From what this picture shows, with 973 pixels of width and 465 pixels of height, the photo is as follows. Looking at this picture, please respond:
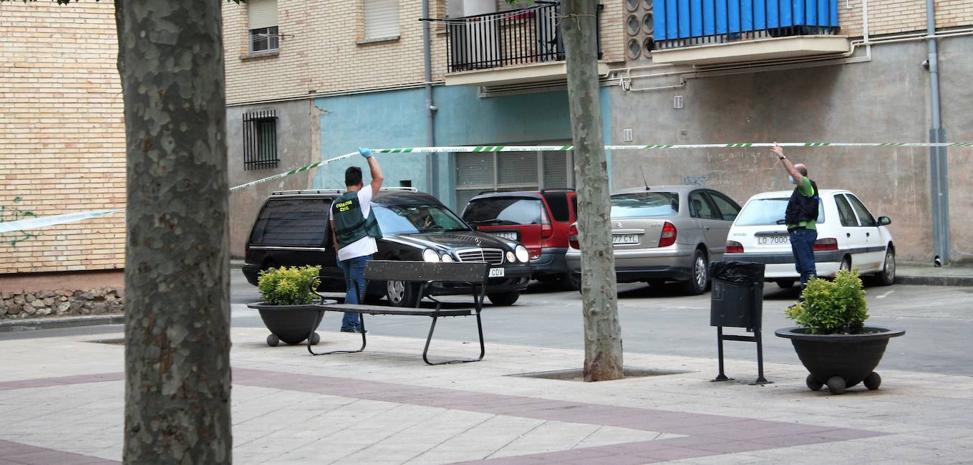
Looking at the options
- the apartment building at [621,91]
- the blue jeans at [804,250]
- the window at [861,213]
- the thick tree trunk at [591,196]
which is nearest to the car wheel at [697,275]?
the window at [861,213]

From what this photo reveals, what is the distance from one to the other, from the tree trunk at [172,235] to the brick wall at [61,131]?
15712mm

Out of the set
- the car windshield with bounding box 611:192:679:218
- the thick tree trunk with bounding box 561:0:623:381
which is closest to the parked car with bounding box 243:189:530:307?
the car windshield with bounding box 611:192:679:218

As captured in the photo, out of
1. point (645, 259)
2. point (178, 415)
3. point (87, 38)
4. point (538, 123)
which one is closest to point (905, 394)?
point (178, 415)

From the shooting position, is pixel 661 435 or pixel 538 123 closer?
pixel 661 435

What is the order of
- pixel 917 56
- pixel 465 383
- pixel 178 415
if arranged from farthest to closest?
pixel 917 56 < pixel 465 383 < pixel 178 415

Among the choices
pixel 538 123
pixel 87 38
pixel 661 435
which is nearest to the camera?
pixel 661 435

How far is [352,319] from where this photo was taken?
52.0 feet

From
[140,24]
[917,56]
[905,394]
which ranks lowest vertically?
[905,394]

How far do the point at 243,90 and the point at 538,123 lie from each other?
9619mm

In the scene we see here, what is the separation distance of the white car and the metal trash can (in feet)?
28.7

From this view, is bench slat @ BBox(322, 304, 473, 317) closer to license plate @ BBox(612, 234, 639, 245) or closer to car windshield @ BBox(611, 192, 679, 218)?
license plate @ BBox(612, 234, 639, 245)

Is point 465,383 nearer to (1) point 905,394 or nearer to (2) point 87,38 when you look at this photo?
(1) point 905,394

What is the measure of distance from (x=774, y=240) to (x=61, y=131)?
990 cm

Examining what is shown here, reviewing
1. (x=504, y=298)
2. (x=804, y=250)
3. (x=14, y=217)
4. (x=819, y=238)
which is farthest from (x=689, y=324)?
(x=14, y=217)
